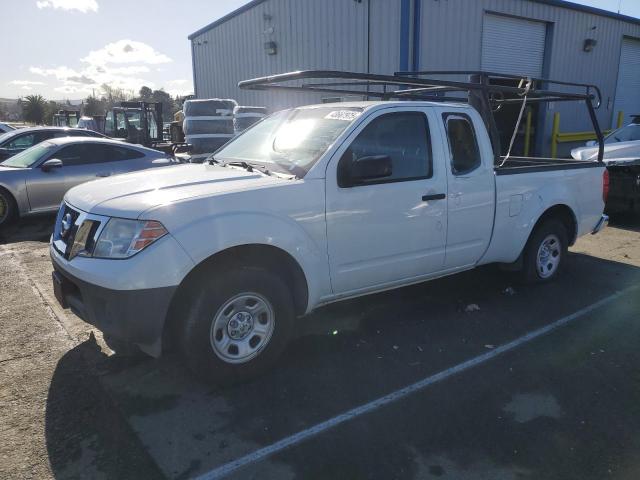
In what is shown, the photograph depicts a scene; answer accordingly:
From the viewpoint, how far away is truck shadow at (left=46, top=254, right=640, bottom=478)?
2705 mm

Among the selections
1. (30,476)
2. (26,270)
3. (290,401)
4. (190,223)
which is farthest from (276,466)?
(26,270)

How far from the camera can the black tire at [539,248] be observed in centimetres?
522

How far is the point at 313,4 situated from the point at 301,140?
11.6 metres

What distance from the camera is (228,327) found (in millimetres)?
3289

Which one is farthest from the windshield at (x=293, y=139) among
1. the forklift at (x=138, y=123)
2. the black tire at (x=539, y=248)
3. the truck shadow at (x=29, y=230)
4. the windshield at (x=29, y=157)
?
the forklift at (x=138, y=123)

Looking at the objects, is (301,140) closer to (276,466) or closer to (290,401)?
(290,401)

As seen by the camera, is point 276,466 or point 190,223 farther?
point 190,223

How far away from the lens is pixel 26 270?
5.83 meters

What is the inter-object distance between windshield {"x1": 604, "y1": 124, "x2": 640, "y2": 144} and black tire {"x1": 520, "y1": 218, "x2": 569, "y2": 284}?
20.7ft

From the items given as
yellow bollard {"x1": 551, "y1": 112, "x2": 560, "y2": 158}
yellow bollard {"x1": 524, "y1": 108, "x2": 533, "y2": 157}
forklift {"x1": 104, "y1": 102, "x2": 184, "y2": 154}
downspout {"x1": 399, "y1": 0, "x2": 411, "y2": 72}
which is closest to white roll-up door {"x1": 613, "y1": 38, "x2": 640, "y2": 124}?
yellow bollard {"x1": 551, "y1": 112, "x2": 560, "y2": 158}

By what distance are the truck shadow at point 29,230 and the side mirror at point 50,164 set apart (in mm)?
854

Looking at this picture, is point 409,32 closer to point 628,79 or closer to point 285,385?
point 285,385

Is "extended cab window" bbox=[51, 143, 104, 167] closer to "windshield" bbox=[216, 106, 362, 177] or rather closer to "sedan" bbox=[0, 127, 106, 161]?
"sedan" bbox=[0, 127, 106, 161]

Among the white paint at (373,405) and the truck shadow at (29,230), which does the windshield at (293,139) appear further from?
the truck shadow at (29,230)
